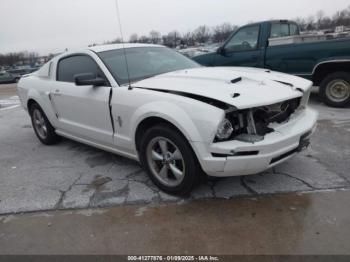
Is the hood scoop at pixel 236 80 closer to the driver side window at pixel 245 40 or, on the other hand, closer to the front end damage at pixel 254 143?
the front end damage at pixel 254 143

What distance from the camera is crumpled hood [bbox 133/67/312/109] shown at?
2.90 m

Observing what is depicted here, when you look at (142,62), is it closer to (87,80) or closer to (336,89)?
(87,80)

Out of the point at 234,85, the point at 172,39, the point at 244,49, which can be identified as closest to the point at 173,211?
the point at 234,85

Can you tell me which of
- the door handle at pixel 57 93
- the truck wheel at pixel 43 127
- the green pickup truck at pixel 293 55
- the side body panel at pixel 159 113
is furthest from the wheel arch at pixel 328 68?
the truck wheel at pixel 43 127

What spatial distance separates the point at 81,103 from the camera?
418 centimetres

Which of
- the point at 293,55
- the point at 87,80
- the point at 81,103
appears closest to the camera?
the point at 87,80

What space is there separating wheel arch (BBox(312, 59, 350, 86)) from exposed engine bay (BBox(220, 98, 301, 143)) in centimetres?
396

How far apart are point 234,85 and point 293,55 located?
14.7ft

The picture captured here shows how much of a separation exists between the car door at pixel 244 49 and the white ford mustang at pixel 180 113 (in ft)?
11.3

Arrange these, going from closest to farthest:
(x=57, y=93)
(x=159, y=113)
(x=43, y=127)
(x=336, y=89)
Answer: (x=159, y=113) < (x=57, y=93) < (x=43, y=127) < (x=336, y=89)

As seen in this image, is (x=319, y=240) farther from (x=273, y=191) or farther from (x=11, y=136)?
(x=11, y=136)

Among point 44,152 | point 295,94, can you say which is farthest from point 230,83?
point 44,152

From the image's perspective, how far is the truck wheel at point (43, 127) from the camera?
531 centimetres

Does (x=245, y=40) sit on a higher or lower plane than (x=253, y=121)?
higher
